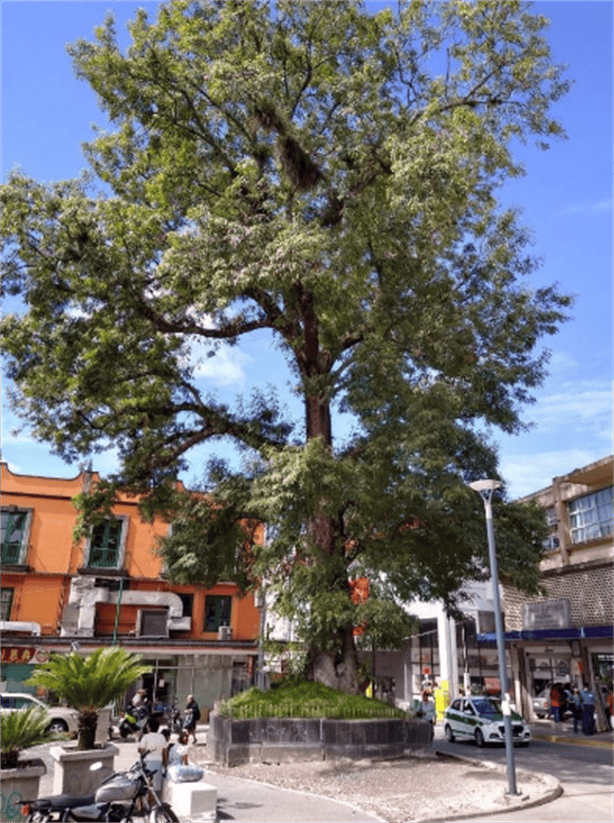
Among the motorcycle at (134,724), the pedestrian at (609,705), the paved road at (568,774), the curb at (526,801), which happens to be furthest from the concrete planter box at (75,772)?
the pedestrian at (609,705)

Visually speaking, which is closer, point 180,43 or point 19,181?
point 19,181

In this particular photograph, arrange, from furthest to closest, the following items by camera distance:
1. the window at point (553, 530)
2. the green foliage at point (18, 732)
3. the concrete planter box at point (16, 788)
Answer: the window at point (553, 530) < the green foliage at point (18, 732) < the concrete planter box at point (16, 788)

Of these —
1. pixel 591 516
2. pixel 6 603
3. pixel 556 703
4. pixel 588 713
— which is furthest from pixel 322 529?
pixel 6 603

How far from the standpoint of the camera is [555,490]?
28.9m

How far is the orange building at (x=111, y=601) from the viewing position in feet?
111

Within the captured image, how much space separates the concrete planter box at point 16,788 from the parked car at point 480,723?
16311 mm

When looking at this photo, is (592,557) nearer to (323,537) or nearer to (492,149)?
(323,537)

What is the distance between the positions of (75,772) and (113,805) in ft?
7.31

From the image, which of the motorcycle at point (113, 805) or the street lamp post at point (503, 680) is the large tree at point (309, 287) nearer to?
the street lamp post at point (503, 680)

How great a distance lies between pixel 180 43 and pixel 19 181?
6823 millimetres

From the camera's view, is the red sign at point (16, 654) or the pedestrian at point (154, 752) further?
the red sign at point (16, 654)

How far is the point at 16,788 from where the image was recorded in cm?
928

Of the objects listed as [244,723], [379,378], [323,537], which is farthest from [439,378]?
[244,723]

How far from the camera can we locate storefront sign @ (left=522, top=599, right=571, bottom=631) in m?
26.8
